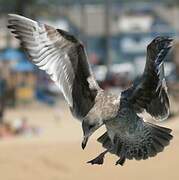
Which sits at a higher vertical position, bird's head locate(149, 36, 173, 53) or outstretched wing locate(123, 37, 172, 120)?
bird's head locate(149, 36, 173, 53)

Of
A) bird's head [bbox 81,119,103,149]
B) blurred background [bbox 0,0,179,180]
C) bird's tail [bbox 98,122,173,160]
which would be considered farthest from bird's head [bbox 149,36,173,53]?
bird's tail [bbox 98,122,173,160]

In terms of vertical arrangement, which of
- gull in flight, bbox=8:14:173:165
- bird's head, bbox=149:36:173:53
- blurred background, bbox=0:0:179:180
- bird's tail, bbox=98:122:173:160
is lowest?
blurred background, bbox=0:0:179:180

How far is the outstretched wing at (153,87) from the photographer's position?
22.1 ft

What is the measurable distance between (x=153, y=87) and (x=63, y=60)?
0.98 meters

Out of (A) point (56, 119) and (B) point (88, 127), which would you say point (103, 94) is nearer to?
(B) point (88, 127)

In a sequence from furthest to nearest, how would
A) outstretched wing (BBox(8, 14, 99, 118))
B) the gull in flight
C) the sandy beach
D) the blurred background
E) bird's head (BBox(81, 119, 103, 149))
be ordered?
1. the blurred background
2. the sandy beach
3. outstretched wing (BBox(8, 14, 99, 118))
4. the gull in flight
5. bird's head (BBox(81, 119, 103, 149))

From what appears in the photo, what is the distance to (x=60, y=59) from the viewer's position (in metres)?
7.63

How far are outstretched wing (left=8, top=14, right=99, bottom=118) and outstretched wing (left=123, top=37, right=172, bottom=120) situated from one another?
0.39 metres

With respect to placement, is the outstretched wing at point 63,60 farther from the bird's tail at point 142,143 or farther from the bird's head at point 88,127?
the bird's head at point 88,127

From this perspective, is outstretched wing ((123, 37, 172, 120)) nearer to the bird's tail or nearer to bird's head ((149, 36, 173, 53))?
bird's head ((149, 36, 173, 53))

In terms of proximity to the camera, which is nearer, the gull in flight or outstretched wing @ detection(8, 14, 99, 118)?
the gull in flight

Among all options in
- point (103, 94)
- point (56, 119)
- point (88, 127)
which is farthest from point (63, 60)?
point (56, 119)

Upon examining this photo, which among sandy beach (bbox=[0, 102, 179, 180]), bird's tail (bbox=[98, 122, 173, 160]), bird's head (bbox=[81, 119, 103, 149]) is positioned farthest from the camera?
sandy beach (bbox=[0, 102, 179, 180])

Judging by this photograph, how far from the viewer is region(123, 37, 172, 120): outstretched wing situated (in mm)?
6742
